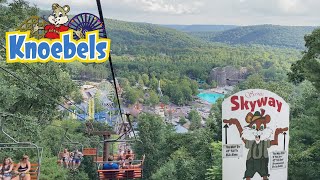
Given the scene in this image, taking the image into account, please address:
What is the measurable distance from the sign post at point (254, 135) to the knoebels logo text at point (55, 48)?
18.8 ft

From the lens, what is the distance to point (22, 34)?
1435 centimetres

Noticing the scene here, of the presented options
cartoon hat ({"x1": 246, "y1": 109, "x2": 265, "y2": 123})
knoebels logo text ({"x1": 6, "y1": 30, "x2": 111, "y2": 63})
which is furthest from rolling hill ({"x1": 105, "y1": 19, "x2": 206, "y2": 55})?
cartoon hat ({"x1": 246, "y1": 109, "x2": 265, "y2": 123})

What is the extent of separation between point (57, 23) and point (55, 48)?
27.3 inches

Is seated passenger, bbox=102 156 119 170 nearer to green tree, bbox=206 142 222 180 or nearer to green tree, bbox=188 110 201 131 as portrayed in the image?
green tree, bbox=206 142 222 180

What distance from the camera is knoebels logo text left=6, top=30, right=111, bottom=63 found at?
1348 centimetres

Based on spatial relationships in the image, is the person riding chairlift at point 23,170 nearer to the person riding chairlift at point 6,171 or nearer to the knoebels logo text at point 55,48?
the person riding chairlift at point 6,171

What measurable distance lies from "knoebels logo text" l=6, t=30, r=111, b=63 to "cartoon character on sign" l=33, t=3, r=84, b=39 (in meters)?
0.16

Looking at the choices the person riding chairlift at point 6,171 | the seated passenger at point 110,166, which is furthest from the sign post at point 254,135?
the seated passenger at point 110,166

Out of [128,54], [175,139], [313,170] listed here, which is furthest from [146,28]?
[313,170]

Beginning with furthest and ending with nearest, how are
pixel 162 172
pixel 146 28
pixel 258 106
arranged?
pixel 146 28 < pixel 162 172 < pixel 258 106

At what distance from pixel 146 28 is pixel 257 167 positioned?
156 m

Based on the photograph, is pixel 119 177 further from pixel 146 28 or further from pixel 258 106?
pixel 146 28

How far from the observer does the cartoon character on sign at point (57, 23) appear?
13.4 m

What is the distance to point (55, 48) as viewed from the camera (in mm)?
14500
